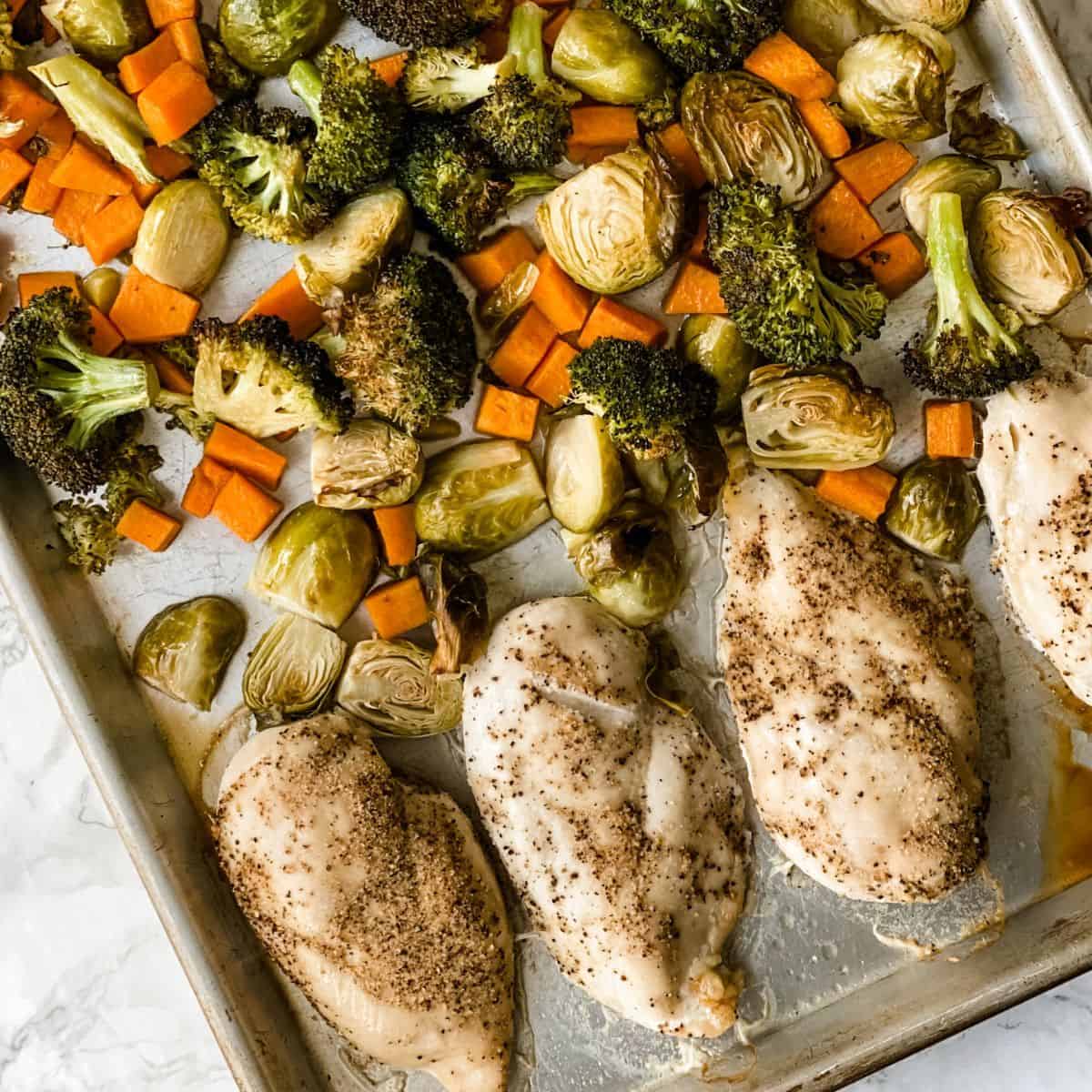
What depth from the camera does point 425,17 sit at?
2.88m

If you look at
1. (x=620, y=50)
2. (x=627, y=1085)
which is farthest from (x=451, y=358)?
(x=627, y=1085)

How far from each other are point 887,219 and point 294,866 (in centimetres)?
255

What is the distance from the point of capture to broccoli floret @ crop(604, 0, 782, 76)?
2.86 m

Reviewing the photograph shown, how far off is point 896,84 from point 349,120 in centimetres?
152

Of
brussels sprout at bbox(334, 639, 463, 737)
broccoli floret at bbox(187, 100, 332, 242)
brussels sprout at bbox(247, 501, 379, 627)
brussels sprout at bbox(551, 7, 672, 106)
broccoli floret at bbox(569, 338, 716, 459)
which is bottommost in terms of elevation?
brussels sprout at bbox(334, 639, 463, 737)

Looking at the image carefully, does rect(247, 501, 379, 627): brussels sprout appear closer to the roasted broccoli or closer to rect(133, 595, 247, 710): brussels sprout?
rect(133, 595, 247, 710): brussels sprout

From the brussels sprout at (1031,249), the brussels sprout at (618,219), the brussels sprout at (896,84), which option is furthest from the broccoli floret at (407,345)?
→ the brussels sprout at (1031,249)

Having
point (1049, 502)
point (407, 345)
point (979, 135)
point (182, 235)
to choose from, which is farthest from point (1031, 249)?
point (182, 235)

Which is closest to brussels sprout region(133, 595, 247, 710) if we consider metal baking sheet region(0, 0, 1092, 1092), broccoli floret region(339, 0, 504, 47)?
metal baking sheet region(0, 0, 1092, 1092)

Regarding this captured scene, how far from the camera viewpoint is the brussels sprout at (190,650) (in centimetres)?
305

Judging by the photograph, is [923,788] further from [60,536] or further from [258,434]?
[60,536]

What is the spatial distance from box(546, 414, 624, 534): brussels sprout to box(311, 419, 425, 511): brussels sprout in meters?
0.42

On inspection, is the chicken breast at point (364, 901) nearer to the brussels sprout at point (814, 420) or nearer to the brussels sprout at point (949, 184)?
the brussels sprout at point (814, 420)

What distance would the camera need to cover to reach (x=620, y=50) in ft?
9.56
